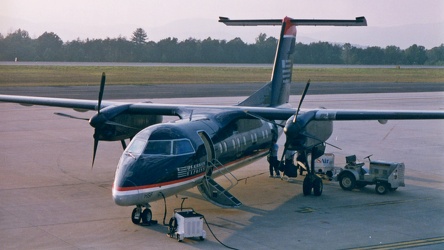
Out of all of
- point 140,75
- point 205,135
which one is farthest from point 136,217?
point 140,75

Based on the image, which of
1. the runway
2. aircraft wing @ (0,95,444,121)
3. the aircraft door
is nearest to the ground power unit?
the runway

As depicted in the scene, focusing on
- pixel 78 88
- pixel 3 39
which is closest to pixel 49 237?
pixel 78 88

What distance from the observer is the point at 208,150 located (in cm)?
2131

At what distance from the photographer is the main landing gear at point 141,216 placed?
63.1ft

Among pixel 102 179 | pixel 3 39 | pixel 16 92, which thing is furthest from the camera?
pixel 3 39

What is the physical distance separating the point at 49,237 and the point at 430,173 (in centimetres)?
1749

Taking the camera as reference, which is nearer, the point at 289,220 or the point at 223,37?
the point at 289,220

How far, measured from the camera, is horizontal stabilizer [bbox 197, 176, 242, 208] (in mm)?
20250

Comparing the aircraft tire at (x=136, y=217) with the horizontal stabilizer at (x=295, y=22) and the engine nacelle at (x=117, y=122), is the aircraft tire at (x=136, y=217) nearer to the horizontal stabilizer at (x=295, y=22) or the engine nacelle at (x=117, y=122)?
the engine nacelle at (x=117, y=122)

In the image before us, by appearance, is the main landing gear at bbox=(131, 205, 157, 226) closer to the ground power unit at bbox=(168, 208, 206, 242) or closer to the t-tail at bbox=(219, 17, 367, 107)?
the ground power unit at bbox=(168, 208, 206, 242)

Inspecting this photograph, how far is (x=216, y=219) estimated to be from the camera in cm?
2025

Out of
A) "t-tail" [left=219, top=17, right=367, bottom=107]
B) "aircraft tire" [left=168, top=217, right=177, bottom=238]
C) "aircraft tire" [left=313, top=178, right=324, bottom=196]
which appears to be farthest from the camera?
"t-tail" [left=219, top=17, right=367, bottom=107]

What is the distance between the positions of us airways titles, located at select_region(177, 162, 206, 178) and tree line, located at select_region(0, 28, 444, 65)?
103m

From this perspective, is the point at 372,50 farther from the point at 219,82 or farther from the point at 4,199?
the point at 4,199
